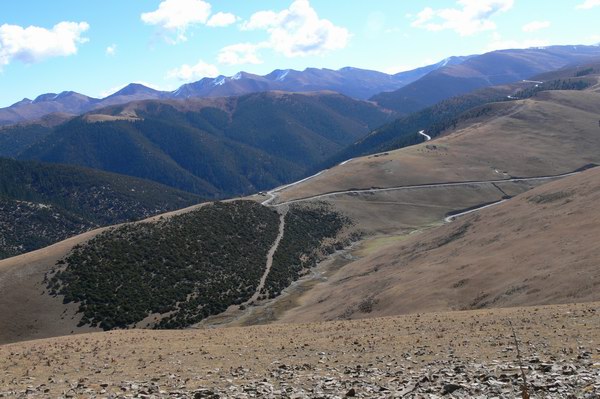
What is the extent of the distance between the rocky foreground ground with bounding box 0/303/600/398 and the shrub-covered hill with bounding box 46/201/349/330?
3466 cm

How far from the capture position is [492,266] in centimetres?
4869

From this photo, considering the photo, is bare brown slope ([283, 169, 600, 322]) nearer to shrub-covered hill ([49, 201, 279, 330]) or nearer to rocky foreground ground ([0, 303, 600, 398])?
rocky foreground ground ([0, 303, 600, 398])

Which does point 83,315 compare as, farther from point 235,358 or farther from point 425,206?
point 425,206

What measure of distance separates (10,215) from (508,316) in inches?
8229

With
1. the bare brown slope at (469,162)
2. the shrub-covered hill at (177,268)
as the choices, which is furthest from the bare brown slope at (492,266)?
the bare brown slope at (469,162)

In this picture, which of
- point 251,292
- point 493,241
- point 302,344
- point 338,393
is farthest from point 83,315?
point 338,393

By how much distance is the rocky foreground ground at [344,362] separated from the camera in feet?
52.9

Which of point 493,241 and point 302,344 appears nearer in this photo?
point 302,344

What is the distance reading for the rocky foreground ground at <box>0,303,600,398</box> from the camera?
1611cm

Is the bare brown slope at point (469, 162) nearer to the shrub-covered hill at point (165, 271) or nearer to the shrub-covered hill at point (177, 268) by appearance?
the shrub-covered hill at point (177, 268)

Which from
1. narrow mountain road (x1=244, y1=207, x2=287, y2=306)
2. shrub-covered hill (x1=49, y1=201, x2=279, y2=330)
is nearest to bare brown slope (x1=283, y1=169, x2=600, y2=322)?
narrow mountain road (x1=244, y1=207, x2=287, y2=306)

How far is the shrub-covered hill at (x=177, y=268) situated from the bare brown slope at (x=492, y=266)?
12468 mm

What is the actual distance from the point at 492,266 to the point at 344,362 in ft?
102

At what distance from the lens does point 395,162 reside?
17662 cm
